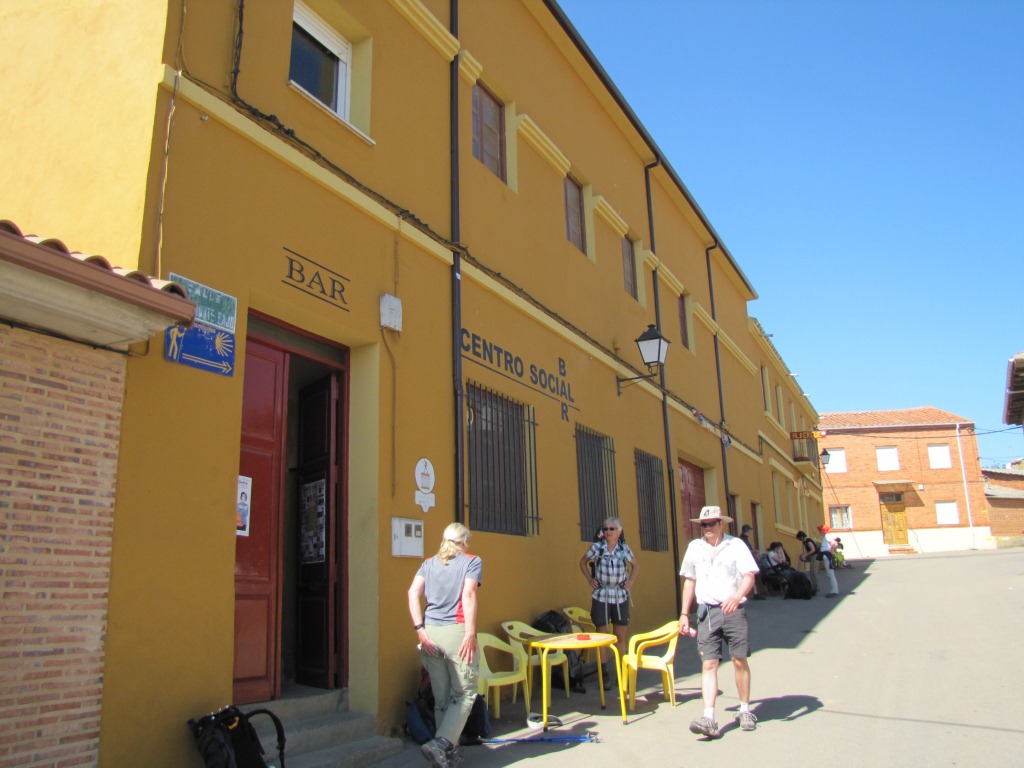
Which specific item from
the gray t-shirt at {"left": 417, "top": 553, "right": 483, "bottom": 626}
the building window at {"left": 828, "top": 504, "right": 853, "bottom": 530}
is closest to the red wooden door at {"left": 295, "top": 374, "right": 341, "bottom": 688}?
the gray t-shirt at {"left": 417, "top": 553, "right": 483, "bottom": 626}

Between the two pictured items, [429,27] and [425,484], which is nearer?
[425,484]

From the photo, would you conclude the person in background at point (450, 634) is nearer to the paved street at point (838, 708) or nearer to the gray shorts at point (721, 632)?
the paved street at point (838, 708)

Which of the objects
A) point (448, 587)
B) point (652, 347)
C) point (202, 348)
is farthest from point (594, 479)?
point (202, 348)

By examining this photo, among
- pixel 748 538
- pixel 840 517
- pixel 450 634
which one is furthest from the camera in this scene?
pixel 840 517

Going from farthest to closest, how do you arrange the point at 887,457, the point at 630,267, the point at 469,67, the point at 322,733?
the point at 887,457 → the point at 630,267 → the point at 469,67 → the point at 322,733

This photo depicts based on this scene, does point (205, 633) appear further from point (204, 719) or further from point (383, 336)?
point (383, 336)

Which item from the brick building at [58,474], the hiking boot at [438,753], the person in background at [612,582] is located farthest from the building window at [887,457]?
the brick building at [58,474]

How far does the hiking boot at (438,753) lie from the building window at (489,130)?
6.25 metres

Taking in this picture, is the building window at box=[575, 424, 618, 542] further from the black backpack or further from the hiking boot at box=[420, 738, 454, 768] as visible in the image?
the black backpack

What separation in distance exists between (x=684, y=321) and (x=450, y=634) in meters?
12.0

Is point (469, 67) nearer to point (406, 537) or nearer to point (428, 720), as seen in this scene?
point (406, 537)

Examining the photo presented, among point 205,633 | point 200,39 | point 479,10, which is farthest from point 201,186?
point 479,10

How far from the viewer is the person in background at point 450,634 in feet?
17.6

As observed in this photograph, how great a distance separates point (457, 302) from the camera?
795 centimetres
